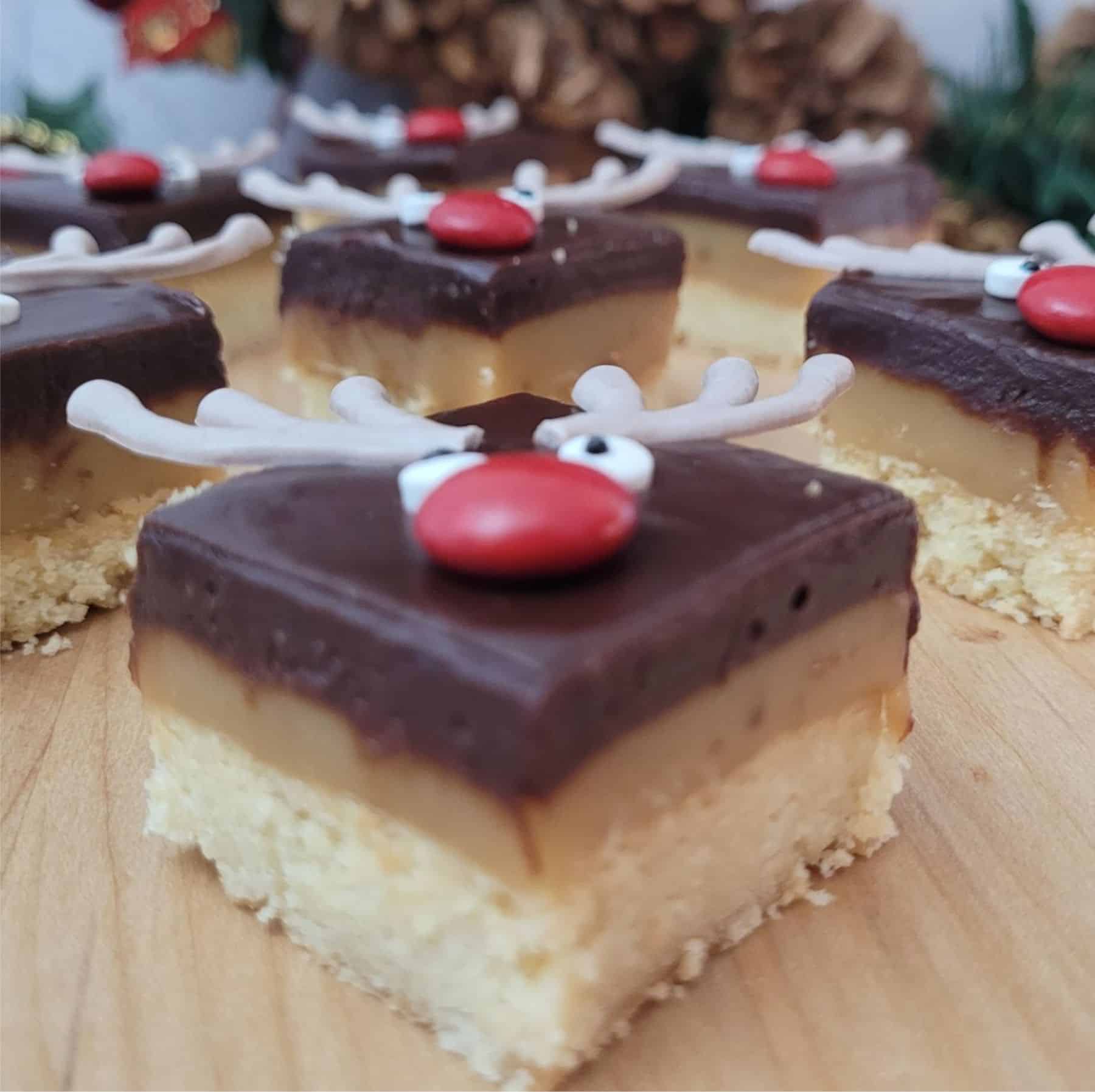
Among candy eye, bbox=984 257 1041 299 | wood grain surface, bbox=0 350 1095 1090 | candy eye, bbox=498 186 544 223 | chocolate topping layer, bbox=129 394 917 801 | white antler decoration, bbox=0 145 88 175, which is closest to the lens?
chocolate topping layer, bbox=129 394 917 801

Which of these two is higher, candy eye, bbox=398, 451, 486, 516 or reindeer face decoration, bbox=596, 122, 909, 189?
candy eye, bbox=398, 451, 486, 516

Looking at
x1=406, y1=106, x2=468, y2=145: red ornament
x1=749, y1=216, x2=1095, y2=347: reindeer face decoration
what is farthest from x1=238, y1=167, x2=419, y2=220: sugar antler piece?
x1=749, y1=216, x2=1095, y2=347: reindeer face decoration

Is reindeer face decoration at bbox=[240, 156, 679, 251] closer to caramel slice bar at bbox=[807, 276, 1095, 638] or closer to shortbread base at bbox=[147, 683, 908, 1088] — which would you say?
caramel slice bar at bbox=[807, 276, 1095, 638]

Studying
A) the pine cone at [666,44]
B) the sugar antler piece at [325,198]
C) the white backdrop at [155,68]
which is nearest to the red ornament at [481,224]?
the sugar antler piece at [325,198]

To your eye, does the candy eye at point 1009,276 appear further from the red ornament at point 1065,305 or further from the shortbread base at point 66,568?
the shortbread base at point 66,568

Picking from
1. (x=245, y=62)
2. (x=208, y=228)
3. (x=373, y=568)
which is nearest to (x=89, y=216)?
(x=208, y=228)

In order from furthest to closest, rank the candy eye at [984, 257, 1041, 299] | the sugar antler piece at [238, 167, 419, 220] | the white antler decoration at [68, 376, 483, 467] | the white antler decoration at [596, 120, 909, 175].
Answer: the white antler decoration at [596, 120, 909, 175]
the sugar antler piece at [238, 167, 419, 220]
the candy eye at [984, 257, 1041, 299]
the white antler decoration at [68, 376, 483, 467]
